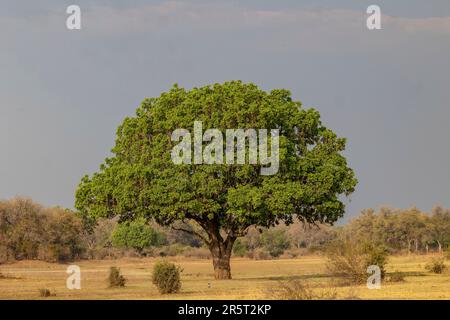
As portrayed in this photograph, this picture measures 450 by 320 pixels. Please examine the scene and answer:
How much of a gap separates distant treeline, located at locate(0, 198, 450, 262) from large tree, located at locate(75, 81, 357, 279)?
2.85m

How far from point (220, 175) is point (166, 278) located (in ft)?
35.1

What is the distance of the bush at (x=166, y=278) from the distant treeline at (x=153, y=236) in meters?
11.3

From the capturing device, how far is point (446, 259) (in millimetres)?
75188

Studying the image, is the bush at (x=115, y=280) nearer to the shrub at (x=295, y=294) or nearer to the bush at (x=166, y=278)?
the bush at (x=166, y=278)

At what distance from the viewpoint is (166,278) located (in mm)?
37594

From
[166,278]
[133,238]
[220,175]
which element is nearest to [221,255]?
[220,175]

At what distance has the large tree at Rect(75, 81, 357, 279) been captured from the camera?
4622cm

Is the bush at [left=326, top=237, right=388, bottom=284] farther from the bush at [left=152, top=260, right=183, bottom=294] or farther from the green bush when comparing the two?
the green bush

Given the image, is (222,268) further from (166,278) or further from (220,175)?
(166,278)
